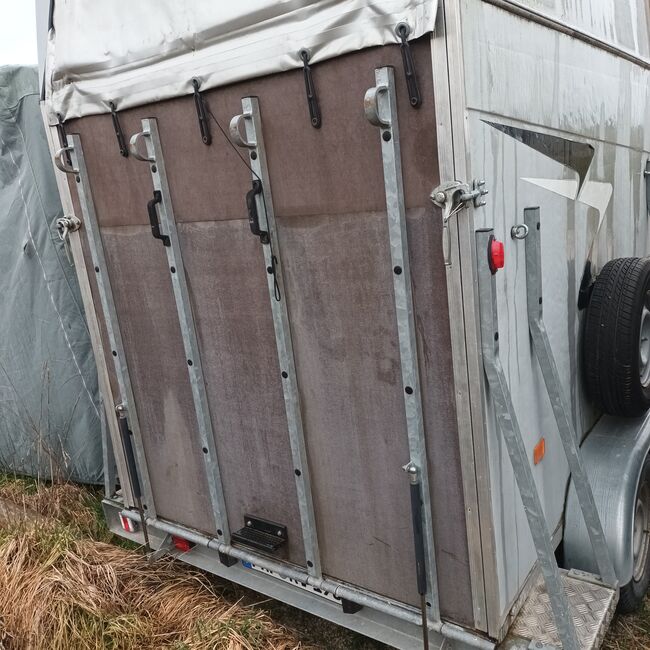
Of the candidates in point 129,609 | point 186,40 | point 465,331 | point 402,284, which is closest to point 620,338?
point 465,331

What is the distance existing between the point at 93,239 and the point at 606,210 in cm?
250

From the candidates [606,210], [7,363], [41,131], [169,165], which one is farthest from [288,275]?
[7,363]

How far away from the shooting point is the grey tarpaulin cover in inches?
157

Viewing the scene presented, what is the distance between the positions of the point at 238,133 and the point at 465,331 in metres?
1.02

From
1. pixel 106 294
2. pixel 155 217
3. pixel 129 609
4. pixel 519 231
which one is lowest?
pixel 129 609

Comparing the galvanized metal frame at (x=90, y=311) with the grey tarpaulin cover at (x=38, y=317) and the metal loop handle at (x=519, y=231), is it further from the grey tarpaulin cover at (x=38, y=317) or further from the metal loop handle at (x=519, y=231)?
the metal loop handle at (x=519, y=231)

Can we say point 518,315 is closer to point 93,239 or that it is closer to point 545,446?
point 545,446

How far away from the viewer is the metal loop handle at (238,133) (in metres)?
2.14

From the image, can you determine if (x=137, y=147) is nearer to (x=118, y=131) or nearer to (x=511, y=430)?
(x=118, y=131)

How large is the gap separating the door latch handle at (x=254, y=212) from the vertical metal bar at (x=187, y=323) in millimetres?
476

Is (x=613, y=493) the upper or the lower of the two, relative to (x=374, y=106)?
lower

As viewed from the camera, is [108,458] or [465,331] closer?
[465,331]

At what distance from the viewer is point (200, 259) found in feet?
8.50

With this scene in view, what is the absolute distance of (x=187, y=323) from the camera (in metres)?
2.70
